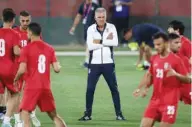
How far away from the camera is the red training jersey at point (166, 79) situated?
13.2m

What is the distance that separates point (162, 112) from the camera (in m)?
13.3

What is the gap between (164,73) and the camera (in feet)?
43.4

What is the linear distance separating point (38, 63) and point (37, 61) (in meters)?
0.04

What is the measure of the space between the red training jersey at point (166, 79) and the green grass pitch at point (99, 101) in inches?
127

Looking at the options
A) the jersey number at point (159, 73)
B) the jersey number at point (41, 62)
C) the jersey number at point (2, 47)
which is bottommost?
the jersey number at point (159, 73)

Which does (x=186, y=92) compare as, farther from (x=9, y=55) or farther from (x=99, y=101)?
(x=99, y=101)

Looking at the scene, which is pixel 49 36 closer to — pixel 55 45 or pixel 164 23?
pixel 55 45

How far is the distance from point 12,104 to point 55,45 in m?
20.8

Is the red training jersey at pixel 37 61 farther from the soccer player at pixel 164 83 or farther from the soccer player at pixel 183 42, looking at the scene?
the soccer player at pixel 183 42

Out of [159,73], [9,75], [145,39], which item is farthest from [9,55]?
[145,39]

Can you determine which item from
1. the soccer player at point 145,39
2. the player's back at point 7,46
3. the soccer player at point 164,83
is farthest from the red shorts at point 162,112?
the soccer player at point 145,39

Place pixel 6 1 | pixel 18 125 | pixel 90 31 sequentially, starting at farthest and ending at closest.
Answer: pixel 6 1 → pixel 90 31 → pixel 18 125

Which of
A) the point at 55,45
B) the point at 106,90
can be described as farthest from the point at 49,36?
the point at 106,90

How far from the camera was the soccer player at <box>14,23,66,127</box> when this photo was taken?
45.5 feet
